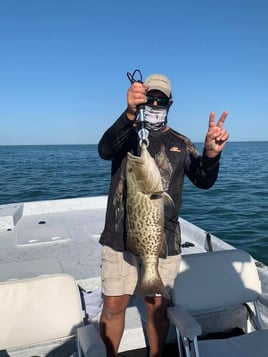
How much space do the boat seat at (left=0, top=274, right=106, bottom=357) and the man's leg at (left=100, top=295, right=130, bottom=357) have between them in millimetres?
233

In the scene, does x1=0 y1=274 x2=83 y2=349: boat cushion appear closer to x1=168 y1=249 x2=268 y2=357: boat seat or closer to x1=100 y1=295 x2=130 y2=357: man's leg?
x1=100 y1=295 x2=130 y2=357: man's leg

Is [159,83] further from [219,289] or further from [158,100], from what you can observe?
[219,289]

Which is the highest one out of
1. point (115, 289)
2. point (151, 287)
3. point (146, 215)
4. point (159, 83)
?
point (159, 83)

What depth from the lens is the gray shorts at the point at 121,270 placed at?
2959 mm

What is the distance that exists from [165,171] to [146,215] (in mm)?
545

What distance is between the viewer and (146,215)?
8.31ft

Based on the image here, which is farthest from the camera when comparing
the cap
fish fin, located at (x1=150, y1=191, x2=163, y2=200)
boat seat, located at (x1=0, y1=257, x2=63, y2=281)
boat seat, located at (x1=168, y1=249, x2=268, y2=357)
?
boat seat, located at (x1=0, y1=257, x2=63, y2=281)

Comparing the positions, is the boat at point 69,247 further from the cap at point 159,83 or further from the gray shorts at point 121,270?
the cap at point 159,83

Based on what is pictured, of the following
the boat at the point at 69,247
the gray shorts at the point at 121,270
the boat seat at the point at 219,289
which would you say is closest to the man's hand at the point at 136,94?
the gray shorts at the point at 121,270

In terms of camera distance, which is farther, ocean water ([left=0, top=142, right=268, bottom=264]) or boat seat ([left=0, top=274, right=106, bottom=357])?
ocean water ([left=0, top=142, right=268, bottom=264])

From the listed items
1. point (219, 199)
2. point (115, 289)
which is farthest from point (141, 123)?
point (219, 199)

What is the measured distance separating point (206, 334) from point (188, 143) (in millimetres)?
→ 2071

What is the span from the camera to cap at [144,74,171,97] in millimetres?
2836

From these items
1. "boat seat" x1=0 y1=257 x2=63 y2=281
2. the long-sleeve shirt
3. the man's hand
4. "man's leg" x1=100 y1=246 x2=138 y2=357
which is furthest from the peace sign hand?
"boat seat" x1=0 y1=257 x2=63 y2=281
